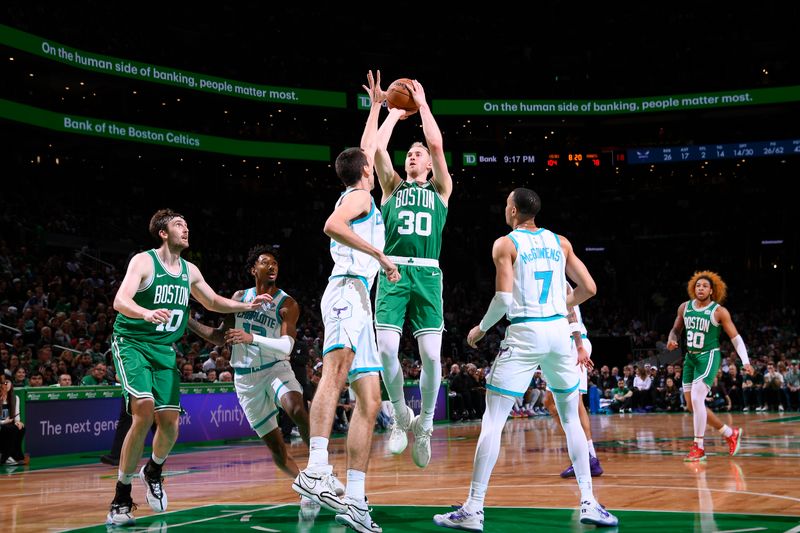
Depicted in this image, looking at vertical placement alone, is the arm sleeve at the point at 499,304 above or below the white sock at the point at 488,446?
above

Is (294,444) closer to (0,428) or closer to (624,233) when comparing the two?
(0,428)

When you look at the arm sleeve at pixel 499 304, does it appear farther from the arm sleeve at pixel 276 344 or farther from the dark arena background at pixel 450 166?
the dark arena background at pixel 450 166

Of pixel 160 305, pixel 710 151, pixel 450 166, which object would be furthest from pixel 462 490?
Result: pixel 710 151

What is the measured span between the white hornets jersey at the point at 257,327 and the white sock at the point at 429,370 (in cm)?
134

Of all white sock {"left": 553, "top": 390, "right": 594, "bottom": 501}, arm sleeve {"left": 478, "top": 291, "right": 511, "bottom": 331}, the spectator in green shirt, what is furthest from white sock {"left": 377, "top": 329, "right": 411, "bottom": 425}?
the spectator in green shirt

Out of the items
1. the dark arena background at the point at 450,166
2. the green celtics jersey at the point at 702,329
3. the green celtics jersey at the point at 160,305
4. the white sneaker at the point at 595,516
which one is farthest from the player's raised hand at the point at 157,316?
the green celtics jersey at the point at 702,329

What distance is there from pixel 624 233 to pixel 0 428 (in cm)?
3280

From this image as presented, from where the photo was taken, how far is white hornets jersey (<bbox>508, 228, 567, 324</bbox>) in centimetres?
612

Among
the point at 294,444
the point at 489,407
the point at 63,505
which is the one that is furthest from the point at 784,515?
the point at 294,444

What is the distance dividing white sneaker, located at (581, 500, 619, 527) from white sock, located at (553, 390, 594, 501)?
4.8 inches

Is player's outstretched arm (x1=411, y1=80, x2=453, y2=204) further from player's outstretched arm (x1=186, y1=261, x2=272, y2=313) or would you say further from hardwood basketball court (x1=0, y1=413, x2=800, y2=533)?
hardwood basketball court (x1=0, y1=413, x2=800, y2=533)

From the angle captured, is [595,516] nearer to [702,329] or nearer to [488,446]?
[488,446]

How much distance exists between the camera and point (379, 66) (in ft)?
125

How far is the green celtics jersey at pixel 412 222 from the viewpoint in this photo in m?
7.13
